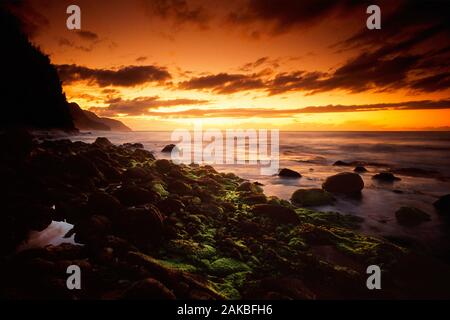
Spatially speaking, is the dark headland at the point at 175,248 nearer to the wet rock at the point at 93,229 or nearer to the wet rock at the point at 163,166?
the wet rock at the point at 93,229

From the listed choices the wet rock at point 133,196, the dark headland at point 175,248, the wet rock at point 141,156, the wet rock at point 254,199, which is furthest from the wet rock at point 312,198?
the wet rock at point 141,156

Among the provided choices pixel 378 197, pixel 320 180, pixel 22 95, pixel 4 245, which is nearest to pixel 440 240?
pixel 378 197

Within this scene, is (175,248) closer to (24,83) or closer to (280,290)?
(280,290)

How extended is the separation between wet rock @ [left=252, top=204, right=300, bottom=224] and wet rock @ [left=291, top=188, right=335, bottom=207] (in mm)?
2694

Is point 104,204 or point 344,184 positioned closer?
point 104,204

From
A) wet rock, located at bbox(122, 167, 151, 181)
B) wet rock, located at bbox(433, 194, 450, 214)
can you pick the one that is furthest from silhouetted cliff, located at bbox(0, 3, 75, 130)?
wet rock, located at bbox(433, 194, 450, 214)

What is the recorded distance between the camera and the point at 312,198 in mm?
10719

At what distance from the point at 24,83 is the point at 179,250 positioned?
156 feet

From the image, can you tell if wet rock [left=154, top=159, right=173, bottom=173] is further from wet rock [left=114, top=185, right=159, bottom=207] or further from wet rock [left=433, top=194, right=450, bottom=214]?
wet rock [left=433, top=194, right=450, bottom=214]

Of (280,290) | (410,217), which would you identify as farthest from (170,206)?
(410,217)

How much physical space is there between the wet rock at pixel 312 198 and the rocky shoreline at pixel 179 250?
135cm

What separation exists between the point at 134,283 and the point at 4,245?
9.44 ft

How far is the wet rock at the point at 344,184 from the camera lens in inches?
511

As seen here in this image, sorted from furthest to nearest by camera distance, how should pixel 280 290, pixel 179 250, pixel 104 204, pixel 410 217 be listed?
pixel 410 217 < pixel 104 204 < pixel 179 250 < pixel 280 290
